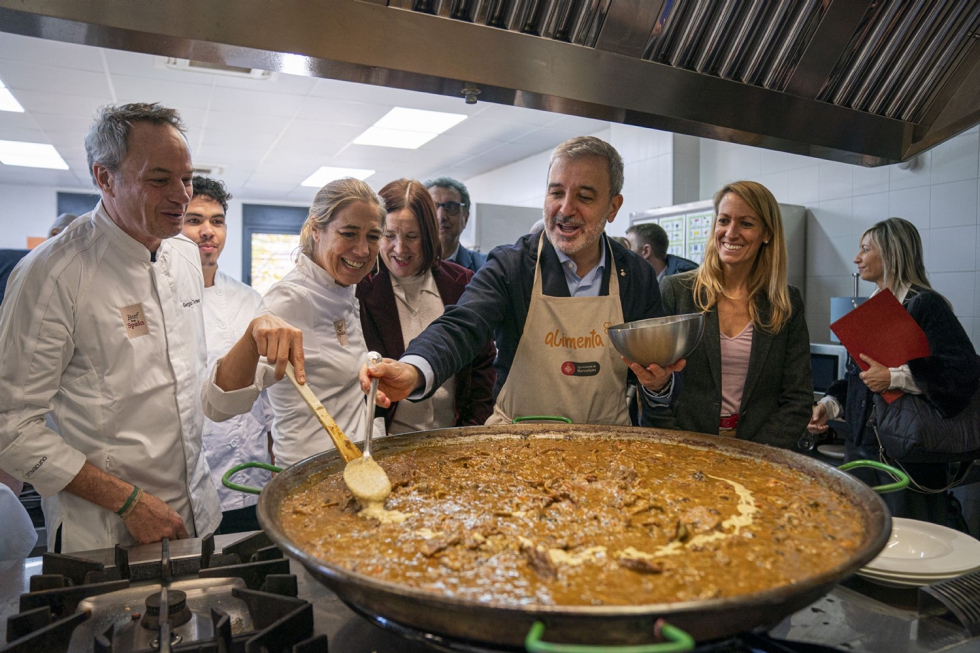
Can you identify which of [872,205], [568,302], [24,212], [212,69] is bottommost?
[568,302]

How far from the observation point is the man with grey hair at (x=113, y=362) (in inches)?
56.1

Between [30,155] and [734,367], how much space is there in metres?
9.74

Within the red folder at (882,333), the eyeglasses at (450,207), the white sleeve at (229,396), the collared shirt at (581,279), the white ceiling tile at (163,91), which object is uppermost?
the white ceiling tile at (163,91)

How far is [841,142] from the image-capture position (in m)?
1.70

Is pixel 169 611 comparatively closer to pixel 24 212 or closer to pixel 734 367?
pixel 734 367

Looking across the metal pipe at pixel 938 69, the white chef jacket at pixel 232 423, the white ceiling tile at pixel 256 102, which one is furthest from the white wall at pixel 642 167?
the metal pipe at pixel 938 69

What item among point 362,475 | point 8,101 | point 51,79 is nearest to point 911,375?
point 362,475

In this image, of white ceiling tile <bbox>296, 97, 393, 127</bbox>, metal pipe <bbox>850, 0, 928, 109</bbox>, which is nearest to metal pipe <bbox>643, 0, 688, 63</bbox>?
metal pipe <bbox>850, 0, 928, 109</bbox>

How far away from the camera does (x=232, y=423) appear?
2.63 metres

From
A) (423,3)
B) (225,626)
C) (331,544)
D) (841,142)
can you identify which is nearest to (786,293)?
(841,142)

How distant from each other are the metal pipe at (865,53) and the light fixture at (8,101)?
6.68 m

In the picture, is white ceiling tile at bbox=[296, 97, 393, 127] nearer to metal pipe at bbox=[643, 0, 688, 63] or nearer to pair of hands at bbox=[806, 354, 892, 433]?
pair of hands at bbox=[806, 354, 892, 433]

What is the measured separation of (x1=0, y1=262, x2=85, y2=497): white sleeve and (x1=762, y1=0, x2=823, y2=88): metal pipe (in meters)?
1.79

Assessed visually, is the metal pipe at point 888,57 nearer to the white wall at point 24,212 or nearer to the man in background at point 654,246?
the man in background at point 654,246
